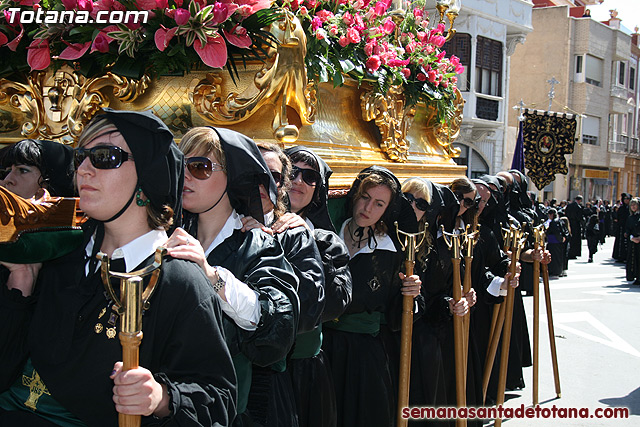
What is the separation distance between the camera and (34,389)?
1755 millimetres

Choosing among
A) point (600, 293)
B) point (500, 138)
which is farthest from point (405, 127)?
point (500, 138)

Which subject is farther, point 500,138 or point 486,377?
point 500,138

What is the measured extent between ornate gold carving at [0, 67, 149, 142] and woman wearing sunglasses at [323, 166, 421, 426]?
1383 mm

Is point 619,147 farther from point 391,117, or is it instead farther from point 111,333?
point 111,333

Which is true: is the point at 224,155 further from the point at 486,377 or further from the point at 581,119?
the point at 581,119

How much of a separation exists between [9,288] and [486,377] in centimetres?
400

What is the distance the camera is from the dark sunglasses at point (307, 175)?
3.14 metres

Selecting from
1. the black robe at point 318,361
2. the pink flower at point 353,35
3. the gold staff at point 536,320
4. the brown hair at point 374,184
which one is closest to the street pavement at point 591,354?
the gold staff at point 536,320

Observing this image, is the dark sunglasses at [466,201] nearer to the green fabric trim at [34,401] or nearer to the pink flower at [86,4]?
the pink flower at [86,4]

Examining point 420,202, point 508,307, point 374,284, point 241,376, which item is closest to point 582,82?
point 508,307

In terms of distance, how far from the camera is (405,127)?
5031 millimetres

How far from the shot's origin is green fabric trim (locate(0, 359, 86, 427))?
1721 millimetres

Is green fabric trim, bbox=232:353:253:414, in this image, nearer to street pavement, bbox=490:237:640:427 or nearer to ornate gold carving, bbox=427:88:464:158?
street pavement, bbox=490:237:640:427

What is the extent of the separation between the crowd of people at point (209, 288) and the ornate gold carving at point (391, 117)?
517 millimetres
